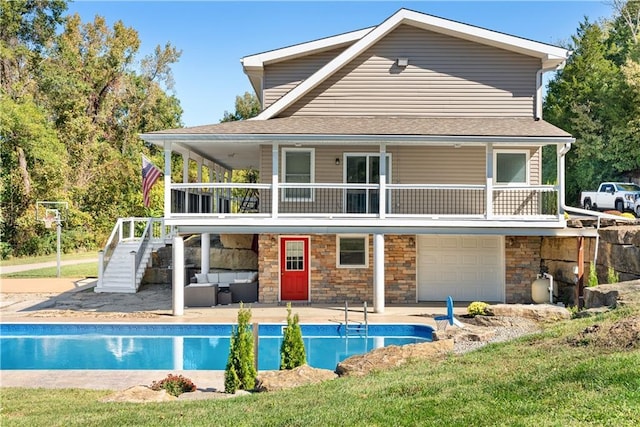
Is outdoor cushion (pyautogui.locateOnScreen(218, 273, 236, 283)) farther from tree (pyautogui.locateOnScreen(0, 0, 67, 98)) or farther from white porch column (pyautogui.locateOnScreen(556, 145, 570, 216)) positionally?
tree (pyautogui.locateOnScreen(0, 0, 67, 98))

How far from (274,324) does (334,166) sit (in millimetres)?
5849

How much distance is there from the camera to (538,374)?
7.17 metres

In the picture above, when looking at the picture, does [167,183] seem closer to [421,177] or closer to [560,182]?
[421,177]

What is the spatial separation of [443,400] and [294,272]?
12450mm

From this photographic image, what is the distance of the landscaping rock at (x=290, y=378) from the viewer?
916 cm

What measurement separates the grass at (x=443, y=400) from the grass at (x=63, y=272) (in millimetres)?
17365

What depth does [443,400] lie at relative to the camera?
6.55 m

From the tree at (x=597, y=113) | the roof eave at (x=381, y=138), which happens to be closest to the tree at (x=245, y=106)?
the tree at (x=597, y=113)

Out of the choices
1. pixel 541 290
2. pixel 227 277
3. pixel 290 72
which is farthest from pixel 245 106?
pixel 541 290

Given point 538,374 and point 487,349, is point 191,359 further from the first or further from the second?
point 538,374

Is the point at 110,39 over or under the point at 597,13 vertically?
under

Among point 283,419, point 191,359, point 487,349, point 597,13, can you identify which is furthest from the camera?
point 597,13

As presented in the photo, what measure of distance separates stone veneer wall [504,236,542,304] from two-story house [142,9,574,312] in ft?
0.10

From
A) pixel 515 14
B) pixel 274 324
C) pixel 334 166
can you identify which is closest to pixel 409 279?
pixel 334 166
